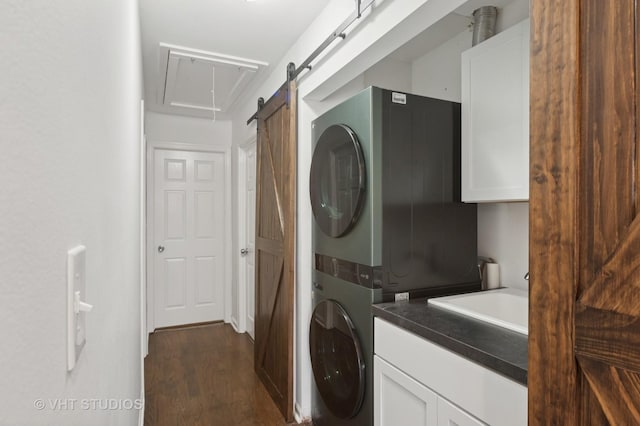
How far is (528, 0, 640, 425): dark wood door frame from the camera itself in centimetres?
63

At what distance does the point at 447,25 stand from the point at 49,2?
234cm

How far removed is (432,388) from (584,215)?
913 millimetres

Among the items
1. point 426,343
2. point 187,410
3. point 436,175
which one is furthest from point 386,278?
point 187,410

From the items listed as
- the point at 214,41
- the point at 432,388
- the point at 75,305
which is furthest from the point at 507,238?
the point at 214,41

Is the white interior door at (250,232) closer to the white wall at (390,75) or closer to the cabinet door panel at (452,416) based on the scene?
the white wall at (390,75)

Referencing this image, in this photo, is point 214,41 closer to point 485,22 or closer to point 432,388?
point 485,22

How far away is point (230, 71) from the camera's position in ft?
9.62

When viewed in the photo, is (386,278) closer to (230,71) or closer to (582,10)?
(582,10)

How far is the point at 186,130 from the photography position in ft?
13.9

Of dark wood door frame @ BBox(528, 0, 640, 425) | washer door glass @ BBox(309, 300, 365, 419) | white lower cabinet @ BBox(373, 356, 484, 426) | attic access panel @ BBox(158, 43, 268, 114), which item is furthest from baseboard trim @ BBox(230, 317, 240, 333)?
dark wood door frame @ BBox(528, 0, 640, 425)

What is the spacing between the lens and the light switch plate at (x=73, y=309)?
0.39 meters

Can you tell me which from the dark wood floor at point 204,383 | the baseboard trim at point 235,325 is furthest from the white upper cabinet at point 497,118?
the baseboard trim at point 235,325

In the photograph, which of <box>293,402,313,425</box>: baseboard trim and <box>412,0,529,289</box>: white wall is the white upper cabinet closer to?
<box>412,0,529,289</box>: white wall

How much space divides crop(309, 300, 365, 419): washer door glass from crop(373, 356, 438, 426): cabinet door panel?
0.12 m
